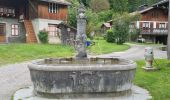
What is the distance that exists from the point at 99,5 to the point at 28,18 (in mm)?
43321

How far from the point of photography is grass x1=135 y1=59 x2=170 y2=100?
11520 mm

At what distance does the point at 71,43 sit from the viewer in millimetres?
37000

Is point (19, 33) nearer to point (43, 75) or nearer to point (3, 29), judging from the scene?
point (3, 29)

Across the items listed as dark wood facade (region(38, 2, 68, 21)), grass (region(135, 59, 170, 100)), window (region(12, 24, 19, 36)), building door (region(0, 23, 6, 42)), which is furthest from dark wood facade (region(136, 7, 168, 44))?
grass (region(135, 59, 170, 100))

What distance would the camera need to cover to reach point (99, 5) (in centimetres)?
8362

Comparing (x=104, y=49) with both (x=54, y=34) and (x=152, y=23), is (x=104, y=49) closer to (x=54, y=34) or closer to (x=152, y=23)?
(x=54, y=34)

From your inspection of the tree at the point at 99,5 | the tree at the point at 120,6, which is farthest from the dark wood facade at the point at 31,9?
the tree at the point at 120,6

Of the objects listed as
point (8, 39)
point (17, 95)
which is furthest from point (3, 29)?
point (17, 95)

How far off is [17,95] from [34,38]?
3014 cm

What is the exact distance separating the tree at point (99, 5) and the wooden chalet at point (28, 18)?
39769 millimetres

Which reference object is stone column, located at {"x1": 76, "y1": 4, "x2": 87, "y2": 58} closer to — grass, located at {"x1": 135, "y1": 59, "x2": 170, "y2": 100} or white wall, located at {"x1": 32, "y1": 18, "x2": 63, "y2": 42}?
grass, located at {"x1": 135, "y1": 59, "x2": 170, "y2": 100}

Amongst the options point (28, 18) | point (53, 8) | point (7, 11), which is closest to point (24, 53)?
point (7, 11)

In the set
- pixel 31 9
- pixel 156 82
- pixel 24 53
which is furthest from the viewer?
pixel 31 9

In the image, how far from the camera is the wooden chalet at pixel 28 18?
40375 millimetres
